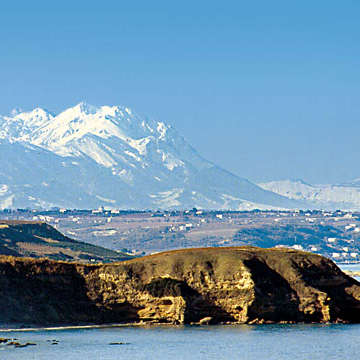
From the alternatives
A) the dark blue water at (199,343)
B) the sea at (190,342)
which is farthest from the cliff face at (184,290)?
the dark blue water at (199,343)

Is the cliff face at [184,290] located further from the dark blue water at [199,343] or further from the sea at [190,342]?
the dark blue water at [199,343]

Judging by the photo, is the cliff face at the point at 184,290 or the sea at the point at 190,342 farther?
the cliff face at the point at 184,290

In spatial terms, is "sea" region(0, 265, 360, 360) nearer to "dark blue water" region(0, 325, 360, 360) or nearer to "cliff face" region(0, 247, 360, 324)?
"dark blue water" region(0, 325, 360, 360)

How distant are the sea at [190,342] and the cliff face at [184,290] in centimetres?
178

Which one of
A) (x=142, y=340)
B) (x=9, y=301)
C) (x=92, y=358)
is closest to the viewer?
(x=92, y=358)

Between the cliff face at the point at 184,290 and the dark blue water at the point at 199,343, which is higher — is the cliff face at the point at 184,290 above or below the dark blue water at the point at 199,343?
above

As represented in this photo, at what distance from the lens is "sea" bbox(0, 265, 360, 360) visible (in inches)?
3615

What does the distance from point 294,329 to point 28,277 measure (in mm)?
24287

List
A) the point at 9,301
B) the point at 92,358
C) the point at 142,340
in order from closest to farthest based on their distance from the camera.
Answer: the point at 92,358
the point at 142,340
the point at 9,301

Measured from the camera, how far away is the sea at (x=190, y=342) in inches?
3615

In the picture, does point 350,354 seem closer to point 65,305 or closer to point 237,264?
point 237,264

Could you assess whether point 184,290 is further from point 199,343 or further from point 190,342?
point 199,343

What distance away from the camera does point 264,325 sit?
107m

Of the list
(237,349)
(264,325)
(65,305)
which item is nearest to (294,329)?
(264,325)
